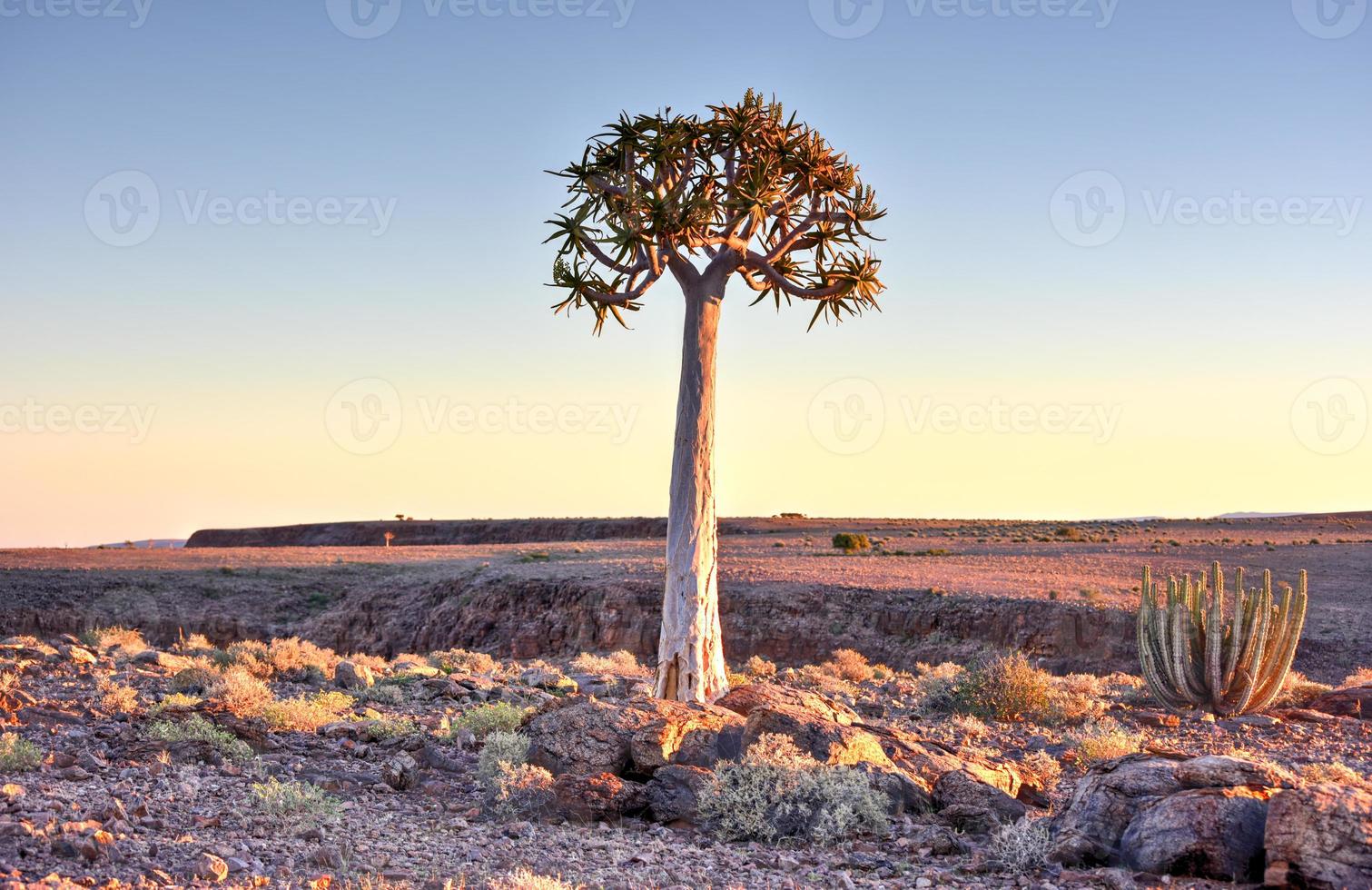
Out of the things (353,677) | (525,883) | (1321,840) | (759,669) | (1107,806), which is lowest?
(759,669)

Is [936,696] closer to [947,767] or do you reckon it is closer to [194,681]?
[947,767]

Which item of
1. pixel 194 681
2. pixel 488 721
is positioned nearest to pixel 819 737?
pixel 488 721

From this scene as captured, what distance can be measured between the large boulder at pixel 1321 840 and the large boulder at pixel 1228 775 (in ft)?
2.38

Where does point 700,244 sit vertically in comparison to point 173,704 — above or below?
above

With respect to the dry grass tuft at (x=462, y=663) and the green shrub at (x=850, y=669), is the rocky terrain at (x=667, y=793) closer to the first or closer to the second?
the dry grass tuft at (x=462, y=663)

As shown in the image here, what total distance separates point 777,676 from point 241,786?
37.9 ft

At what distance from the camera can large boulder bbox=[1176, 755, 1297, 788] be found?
7.10 m

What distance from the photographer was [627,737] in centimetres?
941

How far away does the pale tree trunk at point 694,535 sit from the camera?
520 inches

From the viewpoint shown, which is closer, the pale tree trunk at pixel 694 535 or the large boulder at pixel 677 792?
the large boulder at pixel 677 792

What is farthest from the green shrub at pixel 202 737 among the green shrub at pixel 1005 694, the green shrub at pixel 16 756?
the green shrub at pixel 1005 694

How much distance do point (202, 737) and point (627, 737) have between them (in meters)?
4.18

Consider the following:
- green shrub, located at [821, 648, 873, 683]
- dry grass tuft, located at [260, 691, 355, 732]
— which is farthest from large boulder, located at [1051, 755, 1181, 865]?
green shrub, located at [821, 648, 873, 683]

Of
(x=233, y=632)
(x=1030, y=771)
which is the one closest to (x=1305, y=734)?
(x=1030, y=771)
